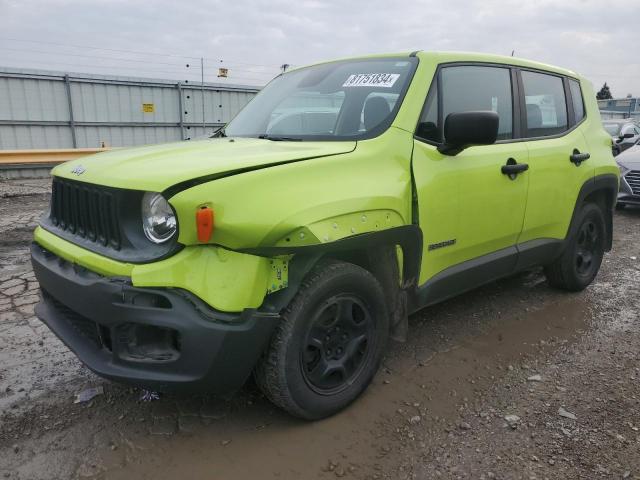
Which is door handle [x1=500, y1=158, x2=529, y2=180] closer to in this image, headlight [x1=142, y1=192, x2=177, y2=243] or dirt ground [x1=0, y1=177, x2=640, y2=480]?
dirt ground [x1=0, y1=177, x2=640, y2=480]

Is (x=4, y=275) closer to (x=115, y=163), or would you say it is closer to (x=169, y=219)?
(x=115, y=163)

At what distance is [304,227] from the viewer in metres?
2.18

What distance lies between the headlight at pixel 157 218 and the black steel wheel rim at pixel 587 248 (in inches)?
140

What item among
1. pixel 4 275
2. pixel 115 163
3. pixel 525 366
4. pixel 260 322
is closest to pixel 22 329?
pixel 4 275

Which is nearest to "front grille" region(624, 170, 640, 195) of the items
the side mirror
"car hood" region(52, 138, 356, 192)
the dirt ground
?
the dirt ground

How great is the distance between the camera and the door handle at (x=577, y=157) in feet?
12.9

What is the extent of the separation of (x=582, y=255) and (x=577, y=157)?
0.99m

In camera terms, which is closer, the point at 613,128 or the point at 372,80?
the point at 372,80

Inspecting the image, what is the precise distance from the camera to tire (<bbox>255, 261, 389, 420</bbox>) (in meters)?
2.31

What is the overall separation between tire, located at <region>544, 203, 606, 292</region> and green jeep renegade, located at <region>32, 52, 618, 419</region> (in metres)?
0.71

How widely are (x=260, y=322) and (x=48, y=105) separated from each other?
12228mm

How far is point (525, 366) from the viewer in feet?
10.5

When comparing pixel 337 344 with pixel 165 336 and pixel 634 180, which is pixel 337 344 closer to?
pixel 165 336

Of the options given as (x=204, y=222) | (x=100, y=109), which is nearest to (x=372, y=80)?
(x=204, y=222)
